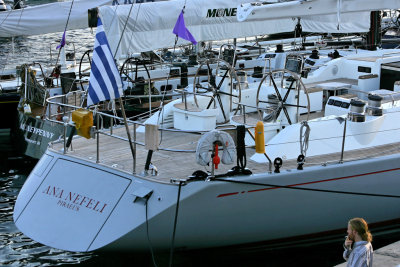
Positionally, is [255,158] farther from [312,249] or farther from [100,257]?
[100,257]

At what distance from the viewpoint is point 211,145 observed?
10.8 m

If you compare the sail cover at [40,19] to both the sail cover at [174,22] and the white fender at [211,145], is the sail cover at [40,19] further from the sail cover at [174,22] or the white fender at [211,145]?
the white fender at [211,145]

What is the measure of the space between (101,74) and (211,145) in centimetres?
214

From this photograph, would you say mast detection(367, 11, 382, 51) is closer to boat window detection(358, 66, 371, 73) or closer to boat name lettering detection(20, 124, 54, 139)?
boat window detection(358, 66, 371, 73)

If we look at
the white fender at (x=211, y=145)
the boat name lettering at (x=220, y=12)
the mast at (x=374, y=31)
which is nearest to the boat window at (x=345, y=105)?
the white fender at (x=211, y=145)

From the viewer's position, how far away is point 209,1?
2312cm

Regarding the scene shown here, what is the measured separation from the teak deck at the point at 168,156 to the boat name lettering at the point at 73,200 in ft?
2.34

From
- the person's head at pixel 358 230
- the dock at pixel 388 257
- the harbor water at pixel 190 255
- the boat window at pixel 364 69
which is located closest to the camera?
the person's head at pixel 358 230

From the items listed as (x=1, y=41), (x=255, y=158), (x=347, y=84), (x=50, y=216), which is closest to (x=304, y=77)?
(x=347, y=84)

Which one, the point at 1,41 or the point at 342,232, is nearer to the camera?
the point at 342,232

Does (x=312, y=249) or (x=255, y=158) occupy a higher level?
(x=255, y=158)

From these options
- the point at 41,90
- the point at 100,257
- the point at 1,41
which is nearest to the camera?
the point at 100,257

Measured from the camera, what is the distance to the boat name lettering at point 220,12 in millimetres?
23078

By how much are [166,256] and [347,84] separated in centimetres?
655
